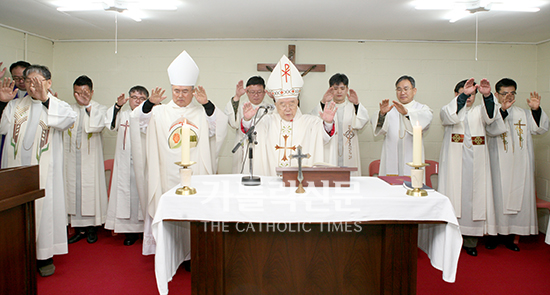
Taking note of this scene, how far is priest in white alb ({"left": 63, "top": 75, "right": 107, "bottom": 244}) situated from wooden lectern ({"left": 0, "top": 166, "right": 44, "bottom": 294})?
5.90 ft

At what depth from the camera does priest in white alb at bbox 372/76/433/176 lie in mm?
4238

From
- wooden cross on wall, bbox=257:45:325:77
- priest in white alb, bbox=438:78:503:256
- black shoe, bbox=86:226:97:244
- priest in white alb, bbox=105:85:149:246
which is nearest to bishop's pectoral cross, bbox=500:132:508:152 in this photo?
priest in white alb, bbox=438:78:503:256

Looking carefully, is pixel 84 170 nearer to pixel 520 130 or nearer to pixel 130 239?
pixel 130 239

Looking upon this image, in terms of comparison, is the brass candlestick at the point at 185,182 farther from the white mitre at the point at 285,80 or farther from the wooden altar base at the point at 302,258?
the white mitre at the point at 285,80

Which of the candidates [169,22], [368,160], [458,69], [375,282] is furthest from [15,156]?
[458,69]

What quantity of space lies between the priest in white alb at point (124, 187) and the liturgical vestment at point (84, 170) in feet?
0.61

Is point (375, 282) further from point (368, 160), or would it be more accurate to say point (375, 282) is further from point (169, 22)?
point (169, 22)

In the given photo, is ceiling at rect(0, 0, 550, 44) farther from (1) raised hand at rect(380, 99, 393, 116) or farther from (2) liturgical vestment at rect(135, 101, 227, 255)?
(2) liturgical vestment at rect(135, 101, 227, 255)

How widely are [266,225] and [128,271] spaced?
1921 mm

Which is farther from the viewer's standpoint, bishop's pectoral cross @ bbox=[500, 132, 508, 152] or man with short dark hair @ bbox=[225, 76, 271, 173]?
bishop's pectoral cross @ bbox=[500, 132, 508, 152]

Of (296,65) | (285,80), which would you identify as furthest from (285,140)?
(296,65)

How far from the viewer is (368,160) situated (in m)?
5.65

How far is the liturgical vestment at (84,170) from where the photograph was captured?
4.51 m

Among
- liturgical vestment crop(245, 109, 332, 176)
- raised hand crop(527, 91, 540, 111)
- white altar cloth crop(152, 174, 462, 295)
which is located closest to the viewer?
white altar cloth crop(152, 174, 462, 295)
